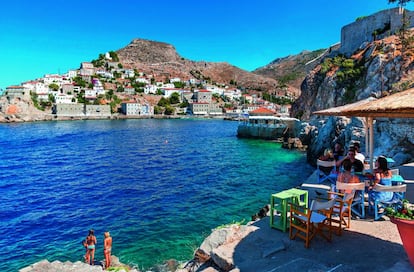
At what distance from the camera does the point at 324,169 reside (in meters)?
9.25

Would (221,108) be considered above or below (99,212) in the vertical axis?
above

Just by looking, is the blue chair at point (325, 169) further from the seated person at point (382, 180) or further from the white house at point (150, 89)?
the white house at point (150, 89)

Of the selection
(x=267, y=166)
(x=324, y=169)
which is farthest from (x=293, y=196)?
(x=267, y=166)

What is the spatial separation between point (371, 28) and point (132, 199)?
149 feet

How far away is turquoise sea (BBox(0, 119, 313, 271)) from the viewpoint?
33.6 ft

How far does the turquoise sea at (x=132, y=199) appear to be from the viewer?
1023 cm

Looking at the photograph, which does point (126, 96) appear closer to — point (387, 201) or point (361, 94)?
point (361, 94)

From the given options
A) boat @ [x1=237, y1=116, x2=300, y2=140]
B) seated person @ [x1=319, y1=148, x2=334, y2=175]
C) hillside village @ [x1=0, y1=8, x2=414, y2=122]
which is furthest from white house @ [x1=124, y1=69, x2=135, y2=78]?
seated person @ [x1=319, y1=148, x2=334, y2=175]

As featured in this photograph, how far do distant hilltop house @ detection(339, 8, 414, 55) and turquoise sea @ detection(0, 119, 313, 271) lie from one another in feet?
85.3

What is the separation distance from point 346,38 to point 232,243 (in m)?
51.2

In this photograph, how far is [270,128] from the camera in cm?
4438

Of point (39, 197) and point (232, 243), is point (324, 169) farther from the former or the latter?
point (39, 197)

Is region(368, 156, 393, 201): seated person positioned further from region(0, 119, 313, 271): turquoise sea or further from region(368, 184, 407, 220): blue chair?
region(0, 119, 313, 271): turquoise sea

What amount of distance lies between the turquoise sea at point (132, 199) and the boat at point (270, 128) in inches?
485
